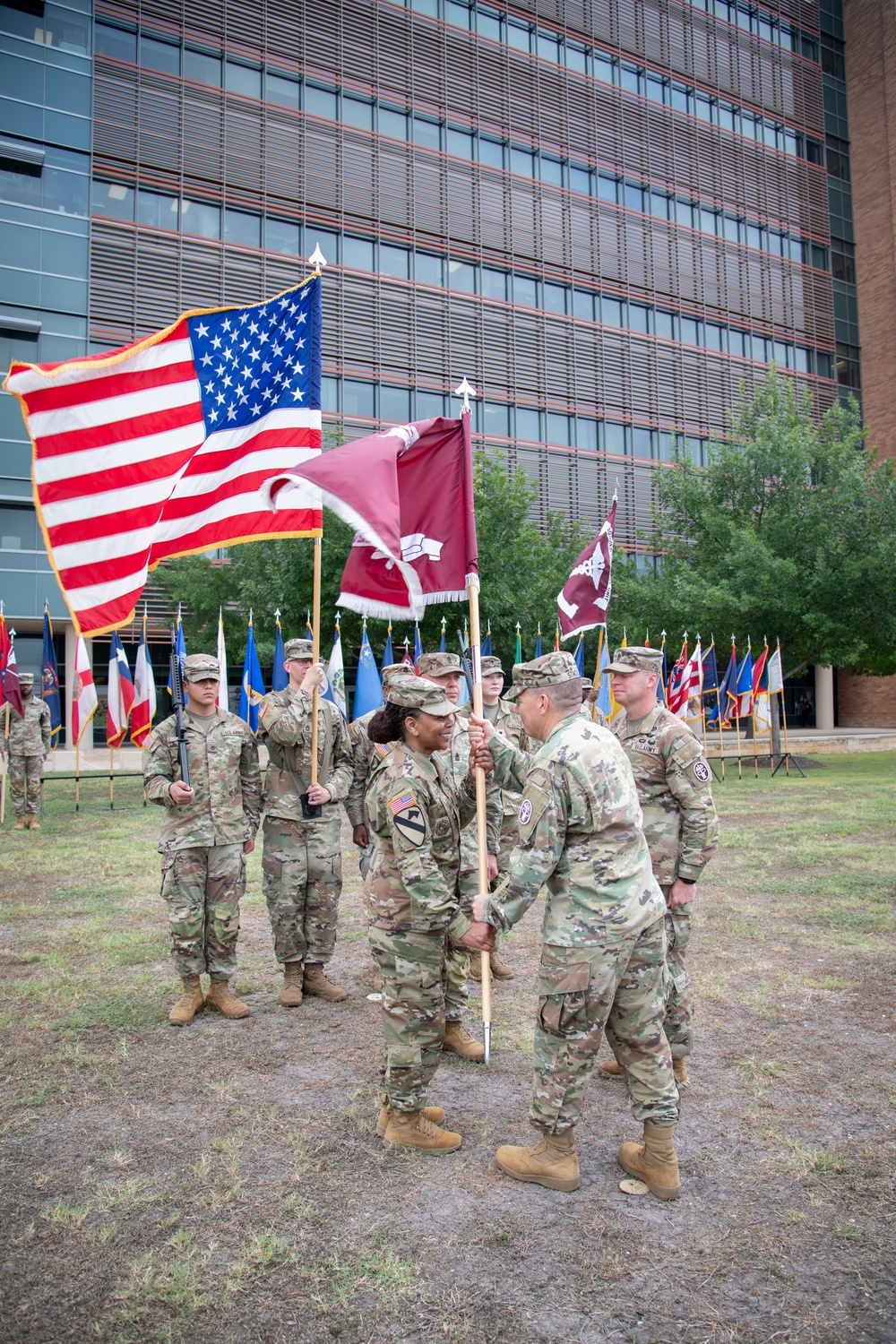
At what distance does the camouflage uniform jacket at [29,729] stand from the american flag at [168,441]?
10499 mm

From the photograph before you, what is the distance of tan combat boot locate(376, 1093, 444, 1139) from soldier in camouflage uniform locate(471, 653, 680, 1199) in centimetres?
64

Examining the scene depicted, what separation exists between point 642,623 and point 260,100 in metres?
20.2

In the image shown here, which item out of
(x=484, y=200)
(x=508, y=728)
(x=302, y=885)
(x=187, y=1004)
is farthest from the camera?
(x=484, y=200)

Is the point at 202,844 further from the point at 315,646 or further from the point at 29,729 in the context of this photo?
the point at 29,729

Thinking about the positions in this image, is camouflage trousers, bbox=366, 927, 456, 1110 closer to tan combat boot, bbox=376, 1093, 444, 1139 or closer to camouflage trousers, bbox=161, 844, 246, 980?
tan combat boot, bbox=376, 1093, 444, 1139

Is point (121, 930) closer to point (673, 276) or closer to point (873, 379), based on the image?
point (673, 276)

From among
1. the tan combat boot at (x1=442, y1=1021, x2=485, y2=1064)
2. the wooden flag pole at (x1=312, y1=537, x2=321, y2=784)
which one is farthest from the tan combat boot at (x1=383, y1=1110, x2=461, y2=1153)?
the wooden flag pole at (x1=312, y1=537, x2=321, y2=784)

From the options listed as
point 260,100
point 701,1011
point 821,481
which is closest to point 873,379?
point 821,481

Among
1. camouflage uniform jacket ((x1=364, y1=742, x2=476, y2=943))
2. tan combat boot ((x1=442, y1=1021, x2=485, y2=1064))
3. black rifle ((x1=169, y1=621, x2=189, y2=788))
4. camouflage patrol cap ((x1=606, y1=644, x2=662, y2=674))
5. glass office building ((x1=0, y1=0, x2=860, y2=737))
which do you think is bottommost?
tan combat boot ((x1=442, y1=1021, x2=485, y2=1064))

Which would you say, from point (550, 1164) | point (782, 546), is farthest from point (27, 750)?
point (782, 546)

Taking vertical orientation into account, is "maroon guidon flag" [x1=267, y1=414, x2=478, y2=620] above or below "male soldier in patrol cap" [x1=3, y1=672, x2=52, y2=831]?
above

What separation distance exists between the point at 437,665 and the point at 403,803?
4.53 ft

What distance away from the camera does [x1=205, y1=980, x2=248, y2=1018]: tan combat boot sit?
5.50 m

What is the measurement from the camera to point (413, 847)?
12.3 ft
